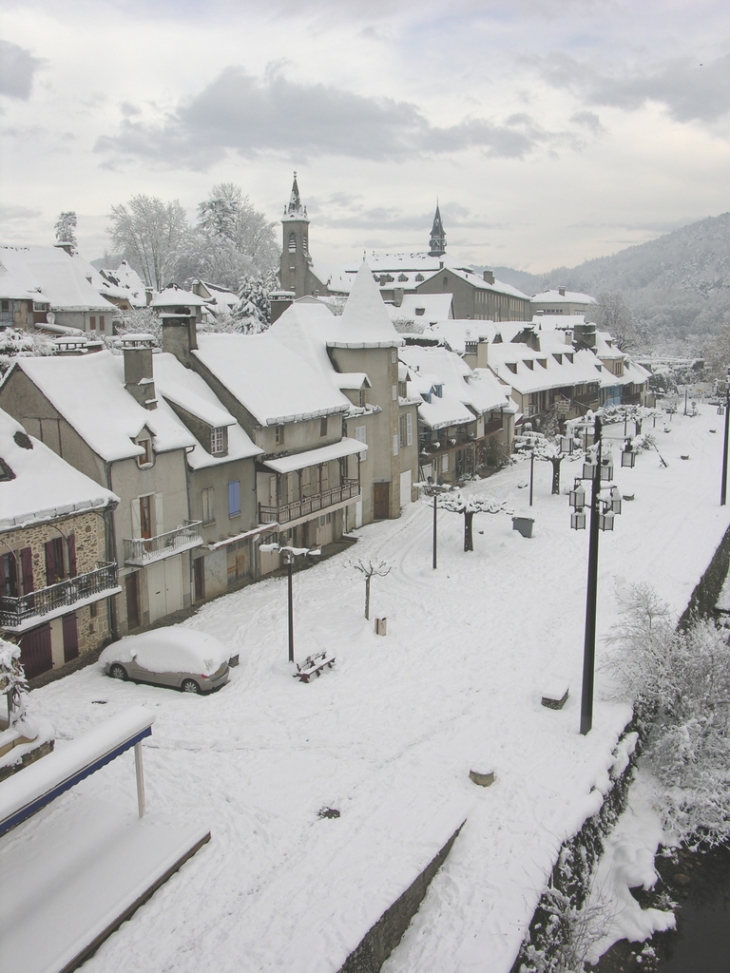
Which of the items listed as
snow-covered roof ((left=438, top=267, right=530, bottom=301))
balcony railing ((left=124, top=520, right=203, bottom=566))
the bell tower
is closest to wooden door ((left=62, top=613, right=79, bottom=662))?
balcony railing ((left=124, top=520, right=203, bottom=566))

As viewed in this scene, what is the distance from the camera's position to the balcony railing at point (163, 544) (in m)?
24.1

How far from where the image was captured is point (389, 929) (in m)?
13.3

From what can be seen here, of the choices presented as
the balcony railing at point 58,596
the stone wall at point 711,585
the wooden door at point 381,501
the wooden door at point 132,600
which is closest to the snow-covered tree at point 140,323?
the wooden door at point 381,501

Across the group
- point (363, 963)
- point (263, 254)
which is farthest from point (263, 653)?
point (263, 254)

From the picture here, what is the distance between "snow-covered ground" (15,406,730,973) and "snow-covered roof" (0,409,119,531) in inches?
188

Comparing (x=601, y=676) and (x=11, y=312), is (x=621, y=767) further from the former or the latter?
(x=11, y=312)

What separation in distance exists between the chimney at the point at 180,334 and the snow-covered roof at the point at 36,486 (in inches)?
338

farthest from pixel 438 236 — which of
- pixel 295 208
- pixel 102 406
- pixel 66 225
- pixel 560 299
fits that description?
pixel 102 406

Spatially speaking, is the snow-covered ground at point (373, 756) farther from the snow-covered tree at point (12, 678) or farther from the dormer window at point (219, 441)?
the dormer window at point (219, 441)

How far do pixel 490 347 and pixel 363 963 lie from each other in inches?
2172

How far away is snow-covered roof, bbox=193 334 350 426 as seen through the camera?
3045cm

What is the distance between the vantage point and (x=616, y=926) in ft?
52.8

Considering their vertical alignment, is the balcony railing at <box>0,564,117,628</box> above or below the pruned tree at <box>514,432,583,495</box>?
below

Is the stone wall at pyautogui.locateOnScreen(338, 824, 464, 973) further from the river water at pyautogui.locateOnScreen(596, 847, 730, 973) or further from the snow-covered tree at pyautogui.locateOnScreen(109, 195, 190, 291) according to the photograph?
the snow-covered tree at pyautogui.locateOnScreen(109, 195, 190, 291)
